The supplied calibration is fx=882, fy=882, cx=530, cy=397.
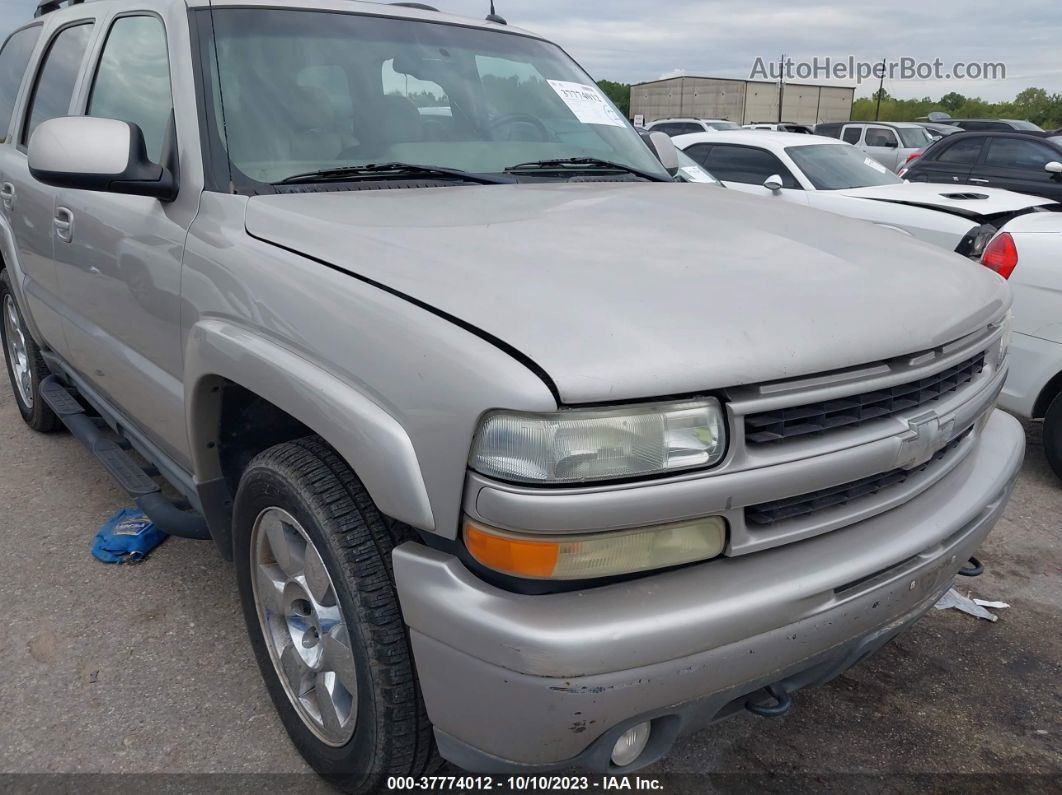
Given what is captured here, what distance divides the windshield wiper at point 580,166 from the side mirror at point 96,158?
1.02 metres

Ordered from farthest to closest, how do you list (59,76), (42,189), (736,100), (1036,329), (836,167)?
(736,100) < (836,167) < (1036,329) < (59,76) < (42,189)

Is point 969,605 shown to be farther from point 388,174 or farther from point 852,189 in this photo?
point 852,189

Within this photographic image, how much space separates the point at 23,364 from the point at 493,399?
3998mm

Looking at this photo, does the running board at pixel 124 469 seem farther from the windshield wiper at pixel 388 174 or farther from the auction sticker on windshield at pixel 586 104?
the auction sticker on windshield at pixel 586 104

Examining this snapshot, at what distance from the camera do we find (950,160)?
10.3 metres

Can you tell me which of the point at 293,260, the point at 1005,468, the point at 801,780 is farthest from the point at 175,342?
the point at 1005,468

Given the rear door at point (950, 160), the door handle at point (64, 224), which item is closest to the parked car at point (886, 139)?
the rear door at point (950, 160)

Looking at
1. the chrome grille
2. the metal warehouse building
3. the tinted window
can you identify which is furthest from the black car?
the metal warehouse building

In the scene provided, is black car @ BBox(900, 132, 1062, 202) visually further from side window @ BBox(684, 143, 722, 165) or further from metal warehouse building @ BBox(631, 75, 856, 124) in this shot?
metal warehouse building @ BBox(631, 75, 856, 124)

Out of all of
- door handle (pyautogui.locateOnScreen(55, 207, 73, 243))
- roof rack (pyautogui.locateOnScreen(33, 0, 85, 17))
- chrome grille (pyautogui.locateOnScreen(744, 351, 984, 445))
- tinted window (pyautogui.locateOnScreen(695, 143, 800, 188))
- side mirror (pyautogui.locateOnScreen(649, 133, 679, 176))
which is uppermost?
roof rack (pyautogui.locateOnScreen(33, 0, 85, 17))

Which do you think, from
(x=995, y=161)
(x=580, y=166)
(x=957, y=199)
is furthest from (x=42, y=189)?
(x=995, y=161)

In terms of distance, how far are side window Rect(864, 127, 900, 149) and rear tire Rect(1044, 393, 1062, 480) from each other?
1649 centimetres

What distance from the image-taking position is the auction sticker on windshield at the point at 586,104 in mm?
3113

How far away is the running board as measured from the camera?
8.91 ft
